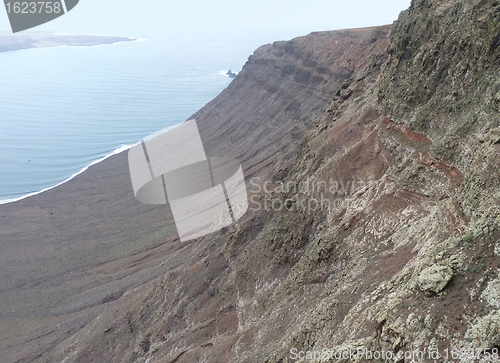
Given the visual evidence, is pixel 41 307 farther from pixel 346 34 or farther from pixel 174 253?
pixel 346 34

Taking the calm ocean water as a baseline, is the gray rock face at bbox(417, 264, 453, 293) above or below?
below

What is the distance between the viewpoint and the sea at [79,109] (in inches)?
2793

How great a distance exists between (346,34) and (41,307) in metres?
59.1

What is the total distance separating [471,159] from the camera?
40.8 feet

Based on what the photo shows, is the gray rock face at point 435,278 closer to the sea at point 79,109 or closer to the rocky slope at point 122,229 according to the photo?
the rocky slope at point 122,229

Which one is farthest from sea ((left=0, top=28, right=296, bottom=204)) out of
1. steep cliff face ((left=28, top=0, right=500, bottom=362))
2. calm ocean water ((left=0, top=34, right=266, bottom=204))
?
steep cliff face ((left=28, top=0, right=500, bottom=362))

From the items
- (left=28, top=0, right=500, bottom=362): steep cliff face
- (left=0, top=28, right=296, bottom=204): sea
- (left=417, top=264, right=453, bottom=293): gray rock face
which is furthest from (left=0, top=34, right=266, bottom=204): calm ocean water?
(left=417, top=264, right=453, bottom=293): gray rock face

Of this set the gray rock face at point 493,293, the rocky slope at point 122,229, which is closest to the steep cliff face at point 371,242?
the gray rock face at point 493,293

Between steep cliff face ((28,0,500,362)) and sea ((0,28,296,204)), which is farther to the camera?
sea ((0,28,296,204))

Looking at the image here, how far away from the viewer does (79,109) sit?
10962 centimetres

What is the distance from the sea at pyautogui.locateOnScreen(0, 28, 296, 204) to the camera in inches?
2793

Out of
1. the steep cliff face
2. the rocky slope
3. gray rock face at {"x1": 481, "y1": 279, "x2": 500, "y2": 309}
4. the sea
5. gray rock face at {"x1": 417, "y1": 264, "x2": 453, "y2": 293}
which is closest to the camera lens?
gray rock face at {"x1": 481, "y1": 279, "x2": 500, "y2": 309}

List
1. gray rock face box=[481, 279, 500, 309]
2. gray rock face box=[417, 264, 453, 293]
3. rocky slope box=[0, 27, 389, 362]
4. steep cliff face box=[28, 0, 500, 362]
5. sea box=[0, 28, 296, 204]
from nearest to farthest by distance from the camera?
gray rock face box=[481, 279, 500, 309] < gray rock face box=[417, 264, 453, 293] < steep cliff face box=[28, 0, 500, 362] < rocky slope box=[0, 27, 389, 362] < sea box=[0, 28, 296, 204]

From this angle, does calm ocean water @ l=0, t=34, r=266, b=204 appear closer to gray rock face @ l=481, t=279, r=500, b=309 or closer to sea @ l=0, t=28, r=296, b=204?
sea @ l=0, t=28, r=296, b=204
